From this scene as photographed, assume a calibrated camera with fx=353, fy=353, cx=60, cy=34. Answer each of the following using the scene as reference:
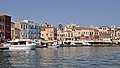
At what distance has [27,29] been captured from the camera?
5325 inches

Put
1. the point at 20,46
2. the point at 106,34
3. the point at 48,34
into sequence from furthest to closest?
the point at 106,34 < the point at 48,34 < the point at 20,46

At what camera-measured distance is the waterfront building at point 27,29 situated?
132625 millimetres

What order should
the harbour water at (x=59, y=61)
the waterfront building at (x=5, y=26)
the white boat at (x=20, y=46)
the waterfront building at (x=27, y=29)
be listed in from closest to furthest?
1. the harbour water at (x=59, y=61)
2. the white boat at (x=20, y=46)
3. the waterfront building at (x=5, y=26)
4. the waterfront building at (x=27, y=29)

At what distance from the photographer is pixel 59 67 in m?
34.9

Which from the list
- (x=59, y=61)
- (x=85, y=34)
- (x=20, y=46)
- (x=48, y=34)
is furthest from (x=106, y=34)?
(x=59, y=61)

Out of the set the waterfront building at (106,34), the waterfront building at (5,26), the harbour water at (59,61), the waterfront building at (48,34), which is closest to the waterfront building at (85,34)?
the waterfront building at (106,34)

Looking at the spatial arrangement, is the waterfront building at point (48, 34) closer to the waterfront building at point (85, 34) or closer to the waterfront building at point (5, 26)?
the waterfront building at point (85, 34)

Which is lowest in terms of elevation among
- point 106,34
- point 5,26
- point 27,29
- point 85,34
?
point 5,26

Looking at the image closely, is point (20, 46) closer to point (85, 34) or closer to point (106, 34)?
point (85, 34)

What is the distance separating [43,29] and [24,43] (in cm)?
7359

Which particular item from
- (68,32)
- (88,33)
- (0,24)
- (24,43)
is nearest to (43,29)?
(68,32)

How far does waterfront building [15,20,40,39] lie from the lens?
133 metres

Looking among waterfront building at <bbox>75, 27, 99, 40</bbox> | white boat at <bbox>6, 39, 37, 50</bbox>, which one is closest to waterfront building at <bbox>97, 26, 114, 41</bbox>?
waterfront building at <bbox>75, 27, 99, 40</bbox>

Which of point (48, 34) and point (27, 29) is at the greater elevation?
point (27, 29)
